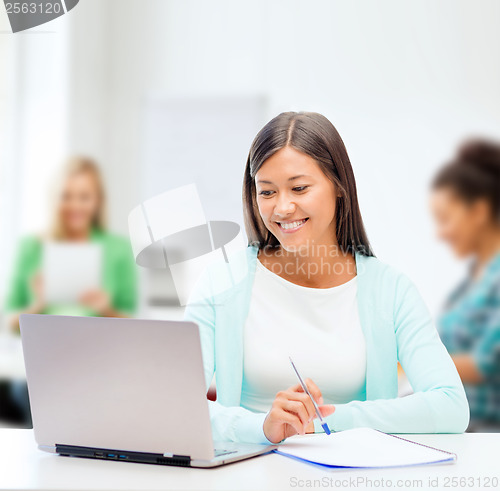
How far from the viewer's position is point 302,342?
4.36 feet

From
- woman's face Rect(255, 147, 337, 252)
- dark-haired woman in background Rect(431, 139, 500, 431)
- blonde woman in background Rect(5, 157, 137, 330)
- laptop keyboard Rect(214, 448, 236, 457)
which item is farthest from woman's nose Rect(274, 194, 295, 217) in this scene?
blonde woman in background Rect(5, 157, 137, 330)

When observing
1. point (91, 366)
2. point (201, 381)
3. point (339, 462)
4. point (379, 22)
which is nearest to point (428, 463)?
point (339, 462)

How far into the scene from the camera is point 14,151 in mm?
3541

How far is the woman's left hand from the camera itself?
115 inches

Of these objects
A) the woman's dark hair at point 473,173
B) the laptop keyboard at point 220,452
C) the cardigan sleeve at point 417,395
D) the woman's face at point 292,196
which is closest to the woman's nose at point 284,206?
the woman's face at point 292,196

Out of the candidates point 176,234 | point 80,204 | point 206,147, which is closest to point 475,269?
point 176,234

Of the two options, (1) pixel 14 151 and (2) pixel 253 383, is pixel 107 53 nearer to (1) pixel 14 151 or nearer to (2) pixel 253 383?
(1) pixel 14 151

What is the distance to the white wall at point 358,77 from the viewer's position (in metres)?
3.57

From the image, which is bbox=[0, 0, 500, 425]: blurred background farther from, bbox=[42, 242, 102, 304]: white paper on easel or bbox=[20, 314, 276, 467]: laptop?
bbox=[20, 314, 276, 467]: laptop

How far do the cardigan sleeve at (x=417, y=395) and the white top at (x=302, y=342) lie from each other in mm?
97

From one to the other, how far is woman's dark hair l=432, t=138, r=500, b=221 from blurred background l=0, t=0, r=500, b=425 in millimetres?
59

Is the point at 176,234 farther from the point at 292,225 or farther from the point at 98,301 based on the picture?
the point at 292,225

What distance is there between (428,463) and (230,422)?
1.09 ft

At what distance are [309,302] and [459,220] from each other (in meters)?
2.10
